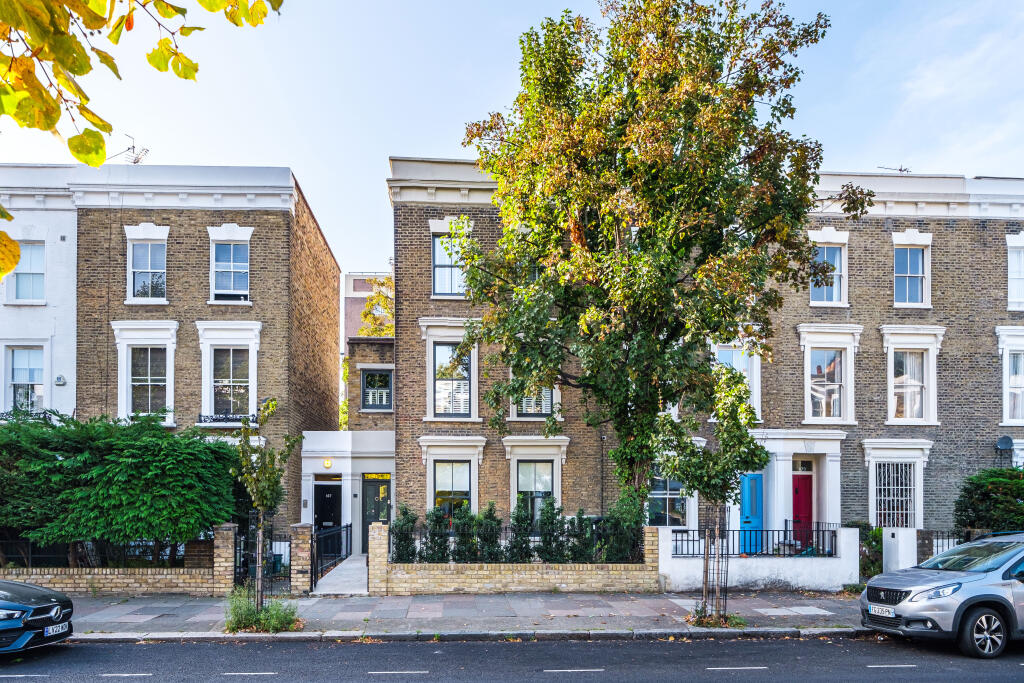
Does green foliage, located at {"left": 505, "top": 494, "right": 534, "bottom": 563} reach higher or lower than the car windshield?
lower

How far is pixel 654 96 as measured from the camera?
14477mm

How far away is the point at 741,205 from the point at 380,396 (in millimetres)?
14401

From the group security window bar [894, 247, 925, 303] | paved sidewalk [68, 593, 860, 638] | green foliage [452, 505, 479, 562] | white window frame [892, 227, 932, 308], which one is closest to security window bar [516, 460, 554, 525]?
green foliage [452, 505, 479, 562]

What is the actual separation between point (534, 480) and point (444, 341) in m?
4.59

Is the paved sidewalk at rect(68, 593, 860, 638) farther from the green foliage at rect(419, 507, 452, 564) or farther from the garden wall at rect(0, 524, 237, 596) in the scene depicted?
the green foliage at rect(419, 507, 452, 564)

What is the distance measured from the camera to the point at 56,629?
1110 centimetres

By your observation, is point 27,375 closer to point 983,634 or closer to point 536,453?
point 536,453

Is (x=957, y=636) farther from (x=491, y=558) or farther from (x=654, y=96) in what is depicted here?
(x=654, y=96)

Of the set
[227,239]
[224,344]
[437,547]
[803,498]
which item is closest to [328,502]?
[224,344]

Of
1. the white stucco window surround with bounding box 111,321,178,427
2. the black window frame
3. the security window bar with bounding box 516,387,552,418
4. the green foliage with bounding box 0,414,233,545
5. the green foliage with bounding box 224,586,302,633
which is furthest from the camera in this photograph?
the black window frame

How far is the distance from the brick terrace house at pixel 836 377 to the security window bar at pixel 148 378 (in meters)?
6.32

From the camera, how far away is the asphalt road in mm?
9992

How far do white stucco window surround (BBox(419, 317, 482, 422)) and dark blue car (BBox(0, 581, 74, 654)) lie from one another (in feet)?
36.1

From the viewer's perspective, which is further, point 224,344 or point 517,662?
point 224,344
